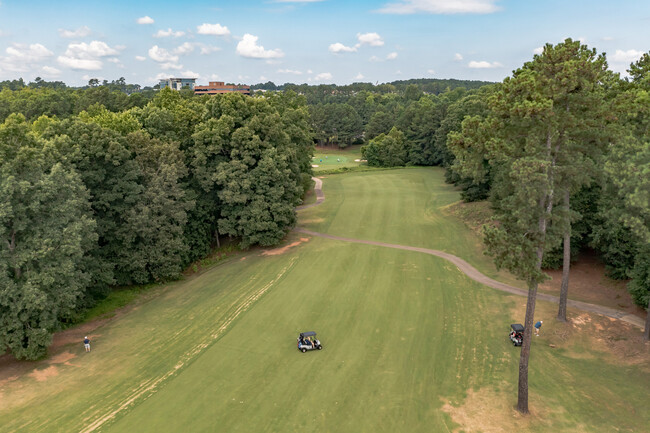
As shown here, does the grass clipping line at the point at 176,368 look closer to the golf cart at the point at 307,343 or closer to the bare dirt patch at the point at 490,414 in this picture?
the golf cart at the point at 307,343

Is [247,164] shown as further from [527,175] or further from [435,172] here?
[435,172]

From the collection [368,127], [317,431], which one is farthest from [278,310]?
[368,127]

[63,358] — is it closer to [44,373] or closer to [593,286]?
[44,373]

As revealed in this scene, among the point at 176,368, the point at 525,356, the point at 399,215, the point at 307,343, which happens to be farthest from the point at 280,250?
the point at 525,356

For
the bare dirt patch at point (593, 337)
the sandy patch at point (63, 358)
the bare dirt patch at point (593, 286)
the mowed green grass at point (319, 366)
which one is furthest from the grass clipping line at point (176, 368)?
the bare dirt patch at point (593, 286)

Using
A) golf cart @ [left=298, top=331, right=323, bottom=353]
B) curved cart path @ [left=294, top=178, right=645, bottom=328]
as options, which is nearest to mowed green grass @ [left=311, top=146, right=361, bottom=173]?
curved cart path @ [left=294, top=178, right=645, bottom=328]

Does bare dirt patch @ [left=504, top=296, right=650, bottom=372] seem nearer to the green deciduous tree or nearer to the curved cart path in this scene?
the curved cart path
